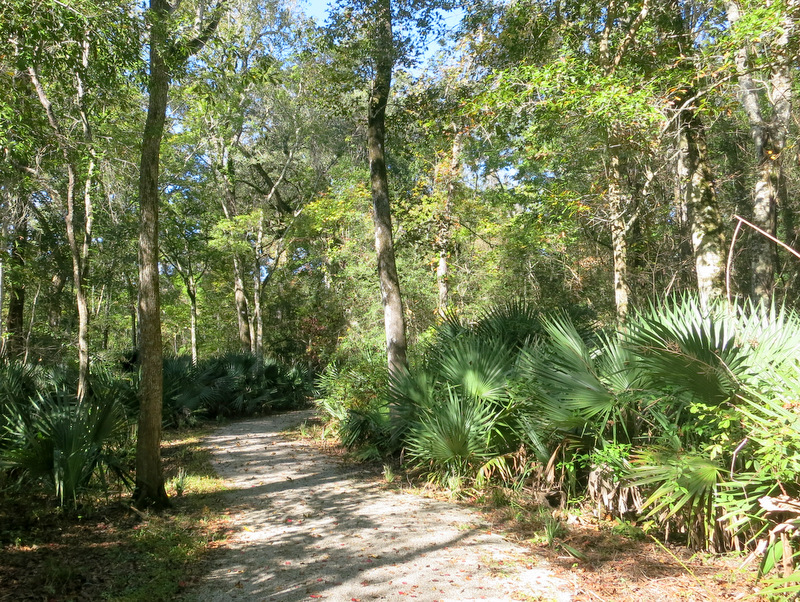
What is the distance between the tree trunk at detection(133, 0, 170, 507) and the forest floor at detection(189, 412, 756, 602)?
3.64 feet

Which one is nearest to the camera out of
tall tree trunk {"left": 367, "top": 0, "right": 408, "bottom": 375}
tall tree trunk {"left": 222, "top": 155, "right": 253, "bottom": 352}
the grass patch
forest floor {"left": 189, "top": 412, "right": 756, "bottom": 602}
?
forest floor {"left": 189, "top": 412, "right": 756, "bottom": 602}

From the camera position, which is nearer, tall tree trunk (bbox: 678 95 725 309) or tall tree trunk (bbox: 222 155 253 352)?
tall tree trunk (bbox: 678 95 725 309)

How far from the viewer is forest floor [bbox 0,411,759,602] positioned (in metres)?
4.31

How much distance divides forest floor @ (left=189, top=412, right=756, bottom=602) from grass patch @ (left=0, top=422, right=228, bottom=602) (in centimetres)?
29

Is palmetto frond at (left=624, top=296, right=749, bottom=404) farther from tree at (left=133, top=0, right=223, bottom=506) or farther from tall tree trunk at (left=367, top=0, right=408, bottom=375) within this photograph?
tall tree trunk at (left=367, top=0, right=408, bottom=375)

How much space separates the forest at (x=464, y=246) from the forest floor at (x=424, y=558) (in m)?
0.46

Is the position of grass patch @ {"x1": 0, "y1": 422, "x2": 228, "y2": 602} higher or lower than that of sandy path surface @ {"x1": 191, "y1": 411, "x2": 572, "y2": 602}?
higher

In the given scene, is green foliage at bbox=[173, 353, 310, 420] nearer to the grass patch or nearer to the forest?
the forest

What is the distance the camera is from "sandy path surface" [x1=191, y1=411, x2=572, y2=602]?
435 cm

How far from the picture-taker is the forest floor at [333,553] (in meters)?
4.31

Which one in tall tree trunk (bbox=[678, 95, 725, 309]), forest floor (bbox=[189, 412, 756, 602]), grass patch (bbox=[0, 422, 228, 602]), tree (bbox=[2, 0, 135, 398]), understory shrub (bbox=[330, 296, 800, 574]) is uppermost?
tree (bbox=[2, 0, 135, 398])

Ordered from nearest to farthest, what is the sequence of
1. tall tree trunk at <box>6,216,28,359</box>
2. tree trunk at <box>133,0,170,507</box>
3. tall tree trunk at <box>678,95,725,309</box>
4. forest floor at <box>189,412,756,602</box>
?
forest floor at <box>189,412,756,602</box> → tree trunk at <box>133,0,170,507</box> → tall tree trunk at <box>678,95,725,309</box> → tall tree trunk at <box>6,216,28,359</box>

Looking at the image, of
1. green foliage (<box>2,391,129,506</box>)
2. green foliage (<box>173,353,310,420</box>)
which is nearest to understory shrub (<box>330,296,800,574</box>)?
green foliage (<box>2,391,129,506</box>)

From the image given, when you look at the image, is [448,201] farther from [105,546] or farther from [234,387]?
[105,546]
